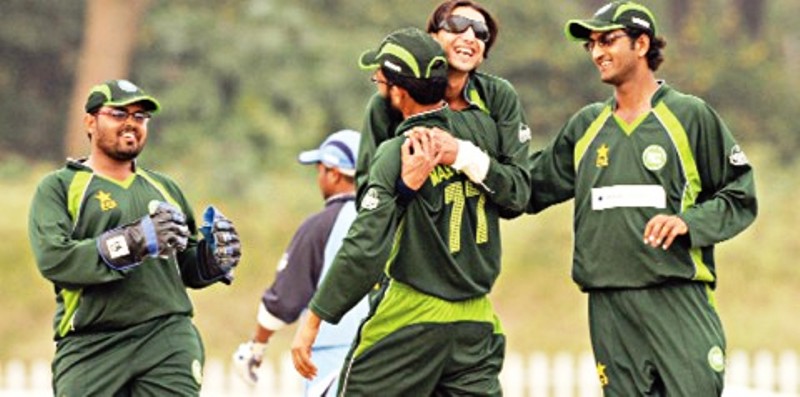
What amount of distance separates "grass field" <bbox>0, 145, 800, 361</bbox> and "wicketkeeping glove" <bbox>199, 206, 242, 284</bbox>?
1230 cm

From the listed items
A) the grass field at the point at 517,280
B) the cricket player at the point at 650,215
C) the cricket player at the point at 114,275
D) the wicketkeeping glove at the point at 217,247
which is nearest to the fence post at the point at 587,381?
the grass field at the point at 517,280

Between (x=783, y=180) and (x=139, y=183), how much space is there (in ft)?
62.1

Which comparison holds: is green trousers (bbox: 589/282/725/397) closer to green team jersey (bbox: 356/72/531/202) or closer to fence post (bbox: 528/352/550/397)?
green team jersey (bbox: 356/72/531/202)

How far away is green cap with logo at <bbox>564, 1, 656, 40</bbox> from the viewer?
9250 millimetres

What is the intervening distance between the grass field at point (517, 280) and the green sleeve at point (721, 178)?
43.5ft

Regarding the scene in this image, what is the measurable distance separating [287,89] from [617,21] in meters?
19.1

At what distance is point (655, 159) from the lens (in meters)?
9.17

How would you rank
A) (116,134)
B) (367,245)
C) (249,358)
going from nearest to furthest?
(367,245), (116,134), (249,358)

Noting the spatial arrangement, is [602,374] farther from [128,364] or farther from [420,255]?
[128,364]

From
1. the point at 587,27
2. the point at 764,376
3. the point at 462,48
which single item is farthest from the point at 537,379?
the point at 462,48

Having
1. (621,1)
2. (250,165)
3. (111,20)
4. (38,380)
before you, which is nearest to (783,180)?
(250,165)

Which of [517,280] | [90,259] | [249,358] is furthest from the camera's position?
[517,280]

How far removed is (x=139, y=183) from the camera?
981 centimetres

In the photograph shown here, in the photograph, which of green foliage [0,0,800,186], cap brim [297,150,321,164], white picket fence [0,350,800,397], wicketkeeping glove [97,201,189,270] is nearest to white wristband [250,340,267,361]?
cap brim [297,150,321,164]
